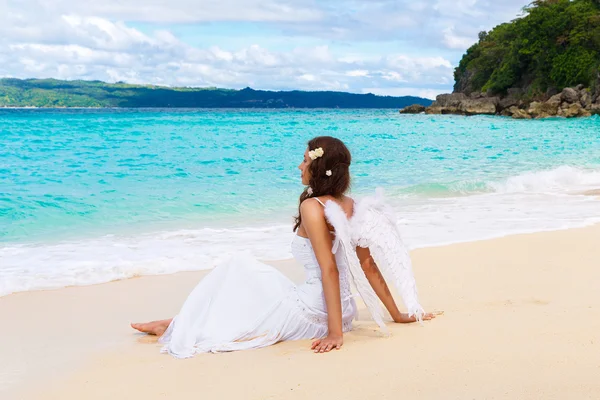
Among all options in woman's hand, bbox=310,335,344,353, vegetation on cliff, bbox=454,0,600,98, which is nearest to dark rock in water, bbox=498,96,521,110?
vegetation on cliff, bbox=454,0,600,98

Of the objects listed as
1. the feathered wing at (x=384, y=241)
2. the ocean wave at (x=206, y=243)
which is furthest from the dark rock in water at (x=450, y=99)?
the feathered wing at (x=384, y=241)

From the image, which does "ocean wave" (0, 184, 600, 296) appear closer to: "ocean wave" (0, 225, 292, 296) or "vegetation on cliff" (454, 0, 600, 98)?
"ocean wave" (0, 225, 292, 296)

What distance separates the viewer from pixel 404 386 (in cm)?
296

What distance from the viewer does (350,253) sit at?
3803 millimetres

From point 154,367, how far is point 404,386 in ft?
4.74

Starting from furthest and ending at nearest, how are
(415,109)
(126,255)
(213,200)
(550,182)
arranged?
(415,109)
(550,182)
(213,200)
(126,255)

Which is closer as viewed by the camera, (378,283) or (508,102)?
(378,283)

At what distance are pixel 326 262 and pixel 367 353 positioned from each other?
1.88 ft

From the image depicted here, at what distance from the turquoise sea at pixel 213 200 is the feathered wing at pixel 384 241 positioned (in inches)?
124

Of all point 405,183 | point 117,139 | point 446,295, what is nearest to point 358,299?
point 446,295

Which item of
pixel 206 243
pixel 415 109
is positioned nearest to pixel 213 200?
pixel 206 243

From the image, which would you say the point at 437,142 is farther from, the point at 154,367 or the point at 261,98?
the point at 261,98

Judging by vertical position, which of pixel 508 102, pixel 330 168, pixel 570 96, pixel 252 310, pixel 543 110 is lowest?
pixel 252 310

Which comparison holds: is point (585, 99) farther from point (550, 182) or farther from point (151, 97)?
point (151, 97)
